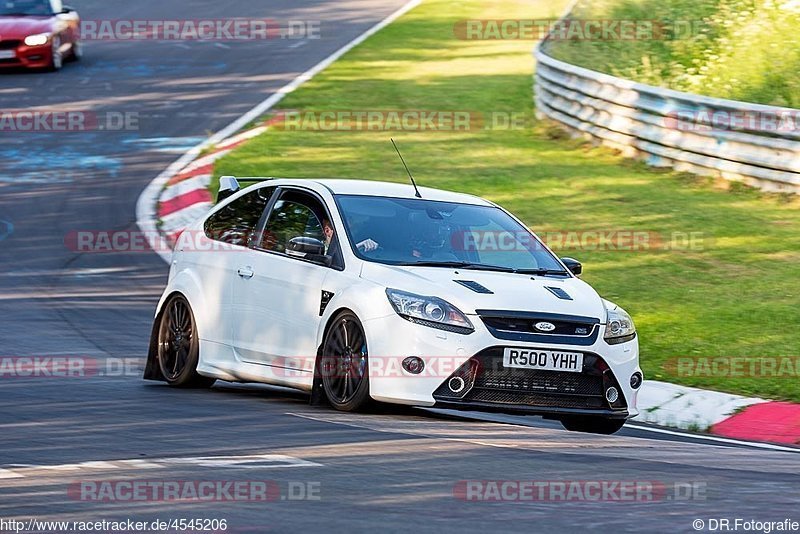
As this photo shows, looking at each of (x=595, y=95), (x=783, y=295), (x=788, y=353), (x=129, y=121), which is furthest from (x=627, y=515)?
(x=129, y=121)

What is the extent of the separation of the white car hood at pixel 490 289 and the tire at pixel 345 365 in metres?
0.33

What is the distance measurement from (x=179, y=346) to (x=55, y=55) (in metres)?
19.0

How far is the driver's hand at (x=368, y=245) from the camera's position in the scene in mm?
9695

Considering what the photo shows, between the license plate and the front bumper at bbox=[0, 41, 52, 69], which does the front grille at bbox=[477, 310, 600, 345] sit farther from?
the front bumper at bbox=[0, 41, 52, 69]

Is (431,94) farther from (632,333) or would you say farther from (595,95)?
(632,333)

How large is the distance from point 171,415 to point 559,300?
95.7 inches

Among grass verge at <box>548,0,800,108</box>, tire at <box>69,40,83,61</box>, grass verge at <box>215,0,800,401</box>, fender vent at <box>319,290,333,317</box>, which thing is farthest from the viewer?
tire at <box>69,40,83,61</box>

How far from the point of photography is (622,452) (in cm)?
814

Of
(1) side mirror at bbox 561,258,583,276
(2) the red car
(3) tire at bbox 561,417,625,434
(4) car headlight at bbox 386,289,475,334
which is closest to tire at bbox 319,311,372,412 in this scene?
(4) car headlight at bbox 386,289,475,334

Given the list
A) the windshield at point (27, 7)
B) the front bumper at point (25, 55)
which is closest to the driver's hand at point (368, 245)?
the front bumper at point (25, 55)

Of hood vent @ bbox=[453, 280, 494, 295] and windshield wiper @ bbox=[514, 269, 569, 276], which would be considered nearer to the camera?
hood vent @ bbox=[453, 280, 494, 295]

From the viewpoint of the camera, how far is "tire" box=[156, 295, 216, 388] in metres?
10.8

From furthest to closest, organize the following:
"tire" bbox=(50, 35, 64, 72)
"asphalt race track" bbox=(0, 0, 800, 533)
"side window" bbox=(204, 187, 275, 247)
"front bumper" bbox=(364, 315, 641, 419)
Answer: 1. "tire" bbox=(50, 35, 64, 72)
2. "side window" bbox=(204, 187, 275, 247)
3. "front bumper" bbox=(364, 315, 641, 419)
4. "asphalt race track" bbox=(0, 0, 800, 533)

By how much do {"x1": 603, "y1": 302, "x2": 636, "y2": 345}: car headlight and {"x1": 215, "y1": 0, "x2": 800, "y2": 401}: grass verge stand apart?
1.94 meters
